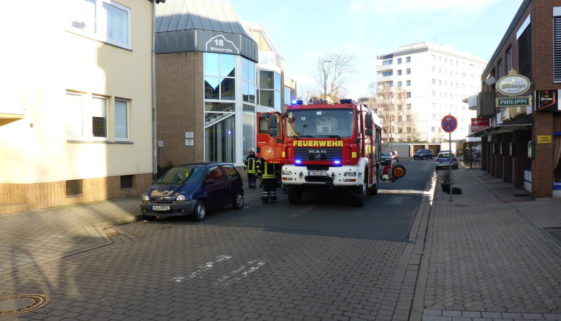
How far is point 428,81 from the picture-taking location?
348 ft

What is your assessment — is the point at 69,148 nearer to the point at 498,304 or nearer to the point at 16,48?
the point at 16,48

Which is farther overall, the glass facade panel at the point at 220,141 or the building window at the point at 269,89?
the building window at the point at 269,89

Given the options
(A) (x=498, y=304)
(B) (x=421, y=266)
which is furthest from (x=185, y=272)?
(A) (x=498, y=304)

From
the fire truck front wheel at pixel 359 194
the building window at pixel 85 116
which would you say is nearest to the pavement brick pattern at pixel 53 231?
the building window at pixel 85 116

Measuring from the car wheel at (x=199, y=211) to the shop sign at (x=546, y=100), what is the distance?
10549 millimetres

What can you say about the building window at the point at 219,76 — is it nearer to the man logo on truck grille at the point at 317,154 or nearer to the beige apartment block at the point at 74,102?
the beige apartment block at the point at 74,102

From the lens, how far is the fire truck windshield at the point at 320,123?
1396 centimetres

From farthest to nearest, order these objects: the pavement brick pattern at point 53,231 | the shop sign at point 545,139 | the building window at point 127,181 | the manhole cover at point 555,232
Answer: the building window at point 127,181
the shop sign at point 545,139
the manhole cover at point 555,232
the pavement brick pattern at point 53,231

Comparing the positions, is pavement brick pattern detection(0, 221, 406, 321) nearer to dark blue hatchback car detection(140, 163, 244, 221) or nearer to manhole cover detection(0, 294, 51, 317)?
manhole cover detection(0, 294, 51, 317)

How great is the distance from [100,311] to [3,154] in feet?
29.9

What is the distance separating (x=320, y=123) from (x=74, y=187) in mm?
7652

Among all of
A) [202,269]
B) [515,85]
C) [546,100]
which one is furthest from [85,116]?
[546,100]

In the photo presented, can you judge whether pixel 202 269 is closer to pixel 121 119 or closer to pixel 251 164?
pixel 121 119

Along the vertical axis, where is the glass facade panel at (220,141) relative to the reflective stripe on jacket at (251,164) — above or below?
above
